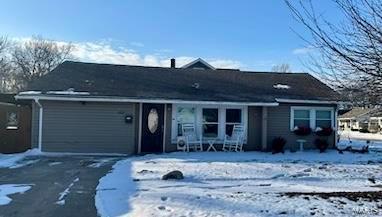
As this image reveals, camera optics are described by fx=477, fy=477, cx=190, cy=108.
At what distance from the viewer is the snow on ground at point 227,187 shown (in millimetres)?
7578

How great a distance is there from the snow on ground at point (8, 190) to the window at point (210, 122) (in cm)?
1113

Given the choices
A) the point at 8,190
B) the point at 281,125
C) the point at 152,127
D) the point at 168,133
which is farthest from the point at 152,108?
the point at 8,190

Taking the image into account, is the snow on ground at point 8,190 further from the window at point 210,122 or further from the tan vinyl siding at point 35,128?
the window at point 210,122

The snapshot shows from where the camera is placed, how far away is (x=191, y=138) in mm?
20312

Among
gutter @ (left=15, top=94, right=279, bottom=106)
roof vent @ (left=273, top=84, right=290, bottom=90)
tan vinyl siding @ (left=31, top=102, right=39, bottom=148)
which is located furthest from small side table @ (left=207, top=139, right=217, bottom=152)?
tan vinyl siding @ (left=31, top=102, right=39, bottom=148)

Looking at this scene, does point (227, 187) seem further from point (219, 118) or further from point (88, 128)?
point (219, 118)

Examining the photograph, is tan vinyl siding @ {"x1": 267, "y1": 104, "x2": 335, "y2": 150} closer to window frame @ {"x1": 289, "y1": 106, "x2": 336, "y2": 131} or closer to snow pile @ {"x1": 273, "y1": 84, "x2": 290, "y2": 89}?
window frame @ {"x1": 289, "y1": 106, "x2": 336, "y2": 131}

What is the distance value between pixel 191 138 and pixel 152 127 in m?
1.72

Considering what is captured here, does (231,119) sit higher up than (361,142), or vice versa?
(231,119)

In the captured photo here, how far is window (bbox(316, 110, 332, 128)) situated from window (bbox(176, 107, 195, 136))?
5846 millimetres

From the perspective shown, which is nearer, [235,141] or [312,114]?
[235,141]

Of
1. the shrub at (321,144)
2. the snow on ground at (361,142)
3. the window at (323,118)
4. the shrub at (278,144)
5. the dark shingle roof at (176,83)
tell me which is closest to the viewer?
the dark shingle roof at (176,83)

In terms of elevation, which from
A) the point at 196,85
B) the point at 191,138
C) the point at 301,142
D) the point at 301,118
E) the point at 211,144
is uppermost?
the point at 196,85

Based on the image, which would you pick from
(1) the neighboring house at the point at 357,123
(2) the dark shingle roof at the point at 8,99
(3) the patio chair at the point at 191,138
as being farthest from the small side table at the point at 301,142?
(1) the neighboring house at the point at 357,123
